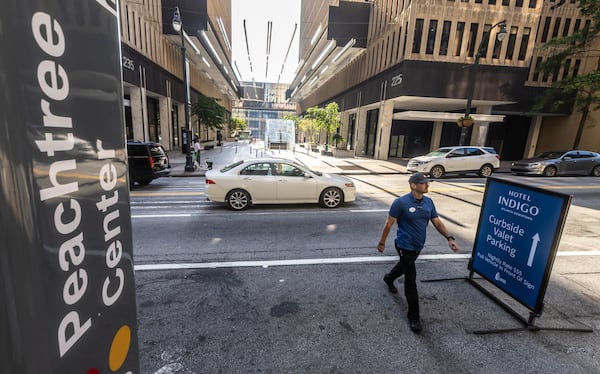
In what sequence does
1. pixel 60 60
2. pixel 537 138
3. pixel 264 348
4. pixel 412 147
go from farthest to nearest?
pixel 412 147 → pixel 537 138 → pixel 264 348 → pixel 60 60

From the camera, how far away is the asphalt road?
9.97 feet

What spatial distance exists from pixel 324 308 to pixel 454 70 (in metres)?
24.1

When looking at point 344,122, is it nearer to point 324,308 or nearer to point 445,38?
point 445,38

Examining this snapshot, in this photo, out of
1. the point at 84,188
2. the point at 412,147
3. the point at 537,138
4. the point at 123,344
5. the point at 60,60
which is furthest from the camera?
the point at 412,147

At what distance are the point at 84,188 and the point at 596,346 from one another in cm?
520

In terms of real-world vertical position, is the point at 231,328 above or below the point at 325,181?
below

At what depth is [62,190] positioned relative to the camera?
1.04 meters

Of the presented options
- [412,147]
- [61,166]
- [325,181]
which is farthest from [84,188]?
[412,147]

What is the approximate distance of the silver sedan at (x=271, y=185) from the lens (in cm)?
836

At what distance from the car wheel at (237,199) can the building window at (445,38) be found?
69.9 feet

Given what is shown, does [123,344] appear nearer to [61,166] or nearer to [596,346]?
[61,166]

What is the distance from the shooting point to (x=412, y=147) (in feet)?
103

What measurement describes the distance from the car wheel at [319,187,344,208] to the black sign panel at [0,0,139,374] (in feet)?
24.5

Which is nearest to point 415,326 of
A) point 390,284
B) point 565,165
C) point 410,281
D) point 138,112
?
point 410,281
